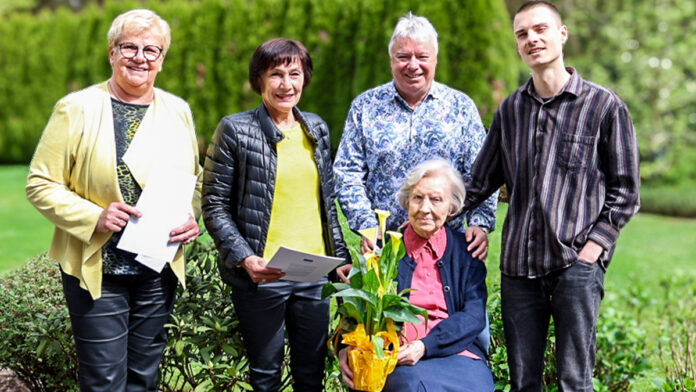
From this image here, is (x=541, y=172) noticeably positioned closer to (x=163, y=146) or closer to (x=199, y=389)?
(x=163, y=146)

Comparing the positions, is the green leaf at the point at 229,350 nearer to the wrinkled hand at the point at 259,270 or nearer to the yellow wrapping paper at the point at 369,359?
the wrinkled hand at the point at 259,270

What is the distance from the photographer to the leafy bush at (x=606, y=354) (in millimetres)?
3451

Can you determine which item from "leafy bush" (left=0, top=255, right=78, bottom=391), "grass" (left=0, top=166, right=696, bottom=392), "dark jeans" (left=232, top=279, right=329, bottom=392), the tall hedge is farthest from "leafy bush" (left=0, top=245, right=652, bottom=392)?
the tall hedge

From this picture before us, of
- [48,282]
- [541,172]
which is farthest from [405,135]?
[48,282]

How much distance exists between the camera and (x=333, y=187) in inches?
120

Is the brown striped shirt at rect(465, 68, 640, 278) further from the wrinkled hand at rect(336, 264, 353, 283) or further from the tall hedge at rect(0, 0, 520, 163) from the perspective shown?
the tall hedge at rect(0, 0, 520, 163)

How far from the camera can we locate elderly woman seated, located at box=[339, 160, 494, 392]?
278 cm

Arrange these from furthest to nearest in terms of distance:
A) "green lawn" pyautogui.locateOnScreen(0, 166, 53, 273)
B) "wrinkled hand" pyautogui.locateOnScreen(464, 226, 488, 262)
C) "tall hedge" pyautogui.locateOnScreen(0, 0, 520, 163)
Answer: "tall hedge" pyautogui.locateOnScreen(0, 0, 520, 163)
"green lawn" pyautogui.locateOnScreen(0, 166, 53, 273)
"wrinkled hand" pyautogui.locateOnScreen(464, 226, 488, 262)

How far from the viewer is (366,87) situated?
351 inches

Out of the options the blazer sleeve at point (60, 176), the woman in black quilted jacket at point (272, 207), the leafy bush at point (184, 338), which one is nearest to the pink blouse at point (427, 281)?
the woman in black quilted jacket at point (272, 207)

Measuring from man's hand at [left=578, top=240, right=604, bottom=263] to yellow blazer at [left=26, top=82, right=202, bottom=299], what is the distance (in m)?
1.63

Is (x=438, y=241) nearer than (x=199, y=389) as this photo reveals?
Yes

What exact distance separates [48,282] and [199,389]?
1095 millimetres

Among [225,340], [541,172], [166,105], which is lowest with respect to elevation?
[225,340]
